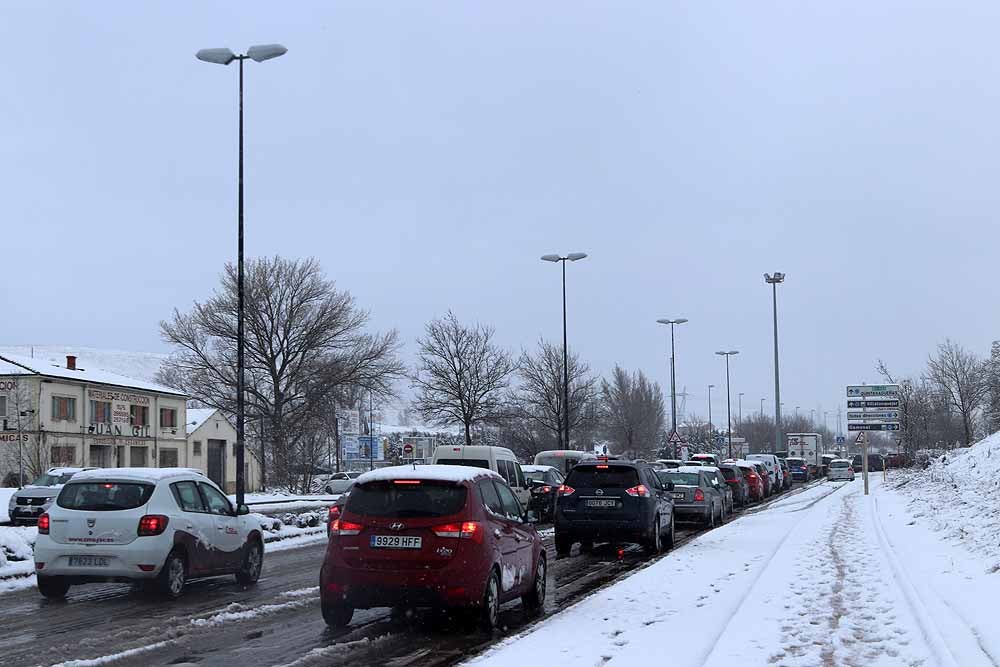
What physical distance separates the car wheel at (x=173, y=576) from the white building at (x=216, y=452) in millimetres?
54383

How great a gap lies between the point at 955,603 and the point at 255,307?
5635cm

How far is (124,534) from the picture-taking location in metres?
13.2

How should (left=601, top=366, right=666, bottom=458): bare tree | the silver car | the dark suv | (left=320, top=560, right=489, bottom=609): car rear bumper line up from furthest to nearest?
(left=601, top=366, right=666, bottom=458): bare tree
the silver car
the dark suv
(left=320, top=560, right=489, bottom=609): car rear bumper

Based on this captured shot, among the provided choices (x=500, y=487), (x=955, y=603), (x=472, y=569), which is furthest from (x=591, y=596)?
(x=955, y=603)

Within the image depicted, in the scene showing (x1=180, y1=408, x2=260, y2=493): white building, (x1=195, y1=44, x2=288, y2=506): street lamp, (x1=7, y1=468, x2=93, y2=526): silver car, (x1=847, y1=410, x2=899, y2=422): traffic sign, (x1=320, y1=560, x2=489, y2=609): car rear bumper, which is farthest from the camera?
(x1=180, y1=408, x2=260, y2=493): white building

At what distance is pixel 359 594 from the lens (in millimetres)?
10531

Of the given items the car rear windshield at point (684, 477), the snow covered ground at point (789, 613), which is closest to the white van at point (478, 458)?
the car rear windshield at point (684, 477)

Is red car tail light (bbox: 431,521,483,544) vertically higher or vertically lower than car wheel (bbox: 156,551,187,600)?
higher

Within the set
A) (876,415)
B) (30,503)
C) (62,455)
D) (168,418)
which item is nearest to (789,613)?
(30,503)

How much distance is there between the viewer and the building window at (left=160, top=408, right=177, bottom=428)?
64562 millimetres

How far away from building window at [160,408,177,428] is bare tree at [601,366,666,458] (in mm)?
34674

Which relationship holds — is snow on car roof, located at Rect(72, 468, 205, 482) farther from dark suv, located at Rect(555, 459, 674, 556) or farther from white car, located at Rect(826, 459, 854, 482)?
white car, located at Rect(826, 459, 854, 482)

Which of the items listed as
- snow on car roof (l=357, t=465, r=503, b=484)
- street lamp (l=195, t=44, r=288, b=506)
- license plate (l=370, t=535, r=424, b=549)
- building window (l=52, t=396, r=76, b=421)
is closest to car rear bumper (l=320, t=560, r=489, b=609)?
license plate (l=370, t=535, r=424, b=549)

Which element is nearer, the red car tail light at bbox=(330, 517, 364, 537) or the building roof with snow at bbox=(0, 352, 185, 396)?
the red car tail light at bbox=(330, 517, 364, 537)
